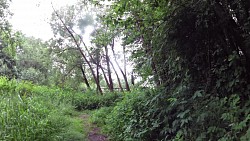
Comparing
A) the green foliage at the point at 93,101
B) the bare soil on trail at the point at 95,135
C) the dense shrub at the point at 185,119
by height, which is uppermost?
the green foliage at the point at 93,101

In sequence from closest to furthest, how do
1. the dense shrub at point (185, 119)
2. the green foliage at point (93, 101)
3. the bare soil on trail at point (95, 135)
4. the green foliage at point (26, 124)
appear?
the dense shrub at point (185, 119)
the green foliage at point (26, 124)
the bare soil on trail at point (95, 135)
the green foliage at point (93, 101)

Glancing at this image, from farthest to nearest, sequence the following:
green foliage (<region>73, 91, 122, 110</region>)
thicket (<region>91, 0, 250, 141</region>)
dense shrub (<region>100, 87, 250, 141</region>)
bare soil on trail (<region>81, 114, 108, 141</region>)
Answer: green foliage (<region>73, 91, 122, 110</region>), bare soil on trail (<region>81, 114, 108, 141</region>), thicket (<region>91, 0, 250, 141</region>), dense shrub (<region>100, 87, 250, 141</region>)

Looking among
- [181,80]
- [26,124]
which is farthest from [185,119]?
[26,124]

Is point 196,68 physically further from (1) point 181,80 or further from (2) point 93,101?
(2) point 93,101

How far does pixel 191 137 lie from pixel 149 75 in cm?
188

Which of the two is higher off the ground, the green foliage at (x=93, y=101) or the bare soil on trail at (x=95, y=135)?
the green foliage at (x=93, y=101)

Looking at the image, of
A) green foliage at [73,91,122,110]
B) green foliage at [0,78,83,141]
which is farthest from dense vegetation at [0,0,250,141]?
green foliage at [73,91,122,110]

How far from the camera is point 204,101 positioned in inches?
112

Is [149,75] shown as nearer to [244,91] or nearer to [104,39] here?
[104,39]

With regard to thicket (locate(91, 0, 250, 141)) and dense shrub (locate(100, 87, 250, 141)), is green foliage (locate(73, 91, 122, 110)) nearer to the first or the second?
dense shrub (locate(100, 87, 250, 141))

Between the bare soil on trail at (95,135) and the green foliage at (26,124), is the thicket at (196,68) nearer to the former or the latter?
the bare soil on trail at (95,135)

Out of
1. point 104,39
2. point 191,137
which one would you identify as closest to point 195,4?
point 191,137

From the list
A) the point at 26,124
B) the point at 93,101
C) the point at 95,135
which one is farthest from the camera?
the point at 93,101

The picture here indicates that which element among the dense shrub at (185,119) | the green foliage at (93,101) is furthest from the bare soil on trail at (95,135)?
the green foliage at (93,101)
